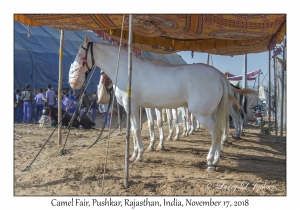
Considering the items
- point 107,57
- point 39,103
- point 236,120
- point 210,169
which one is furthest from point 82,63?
point 39,103

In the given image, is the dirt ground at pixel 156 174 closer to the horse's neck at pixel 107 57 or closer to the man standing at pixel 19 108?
the horse's neck at pixel 107 57

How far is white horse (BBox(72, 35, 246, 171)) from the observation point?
5586mm

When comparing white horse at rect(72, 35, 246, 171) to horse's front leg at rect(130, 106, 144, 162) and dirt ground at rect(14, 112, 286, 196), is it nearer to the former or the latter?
horse's front leg at rect(130, 106, 144, 162)

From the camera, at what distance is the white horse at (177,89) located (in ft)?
18.3

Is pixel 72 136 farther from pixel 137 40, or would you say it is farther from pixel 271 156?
pixel 271 156

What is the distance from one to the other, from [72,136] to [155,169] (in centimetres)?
574

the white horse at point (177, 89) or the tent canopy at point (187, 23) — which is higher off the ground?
the tent canopy at point (187, 23)

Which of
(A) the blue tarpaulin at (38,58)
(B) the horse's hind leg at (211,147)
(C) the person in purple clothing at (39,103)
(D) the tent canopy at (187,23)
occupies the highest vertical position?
(A) the blue tarpaulin at (38,58)

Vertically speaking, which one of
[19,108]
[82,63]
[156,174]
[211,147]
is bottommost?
[156,174]

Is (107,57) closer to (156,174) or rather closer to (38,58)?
(156,174)

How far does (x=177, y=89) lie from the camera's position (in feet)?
18.5

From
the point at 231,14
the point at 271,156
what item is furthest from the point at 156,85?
the point at 271,156

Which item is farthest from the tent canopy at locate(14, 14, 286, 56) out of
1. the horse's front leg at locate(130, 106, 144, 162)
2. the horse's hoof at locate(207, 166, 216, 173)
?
the horse's hoof at locate(207, 166, 216, 173)

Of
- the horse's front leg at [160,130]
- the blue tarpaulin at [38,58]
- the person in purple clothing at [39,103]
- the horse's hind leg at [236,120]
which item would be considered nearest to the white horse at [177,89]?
the horse's front leg at [160,130]
